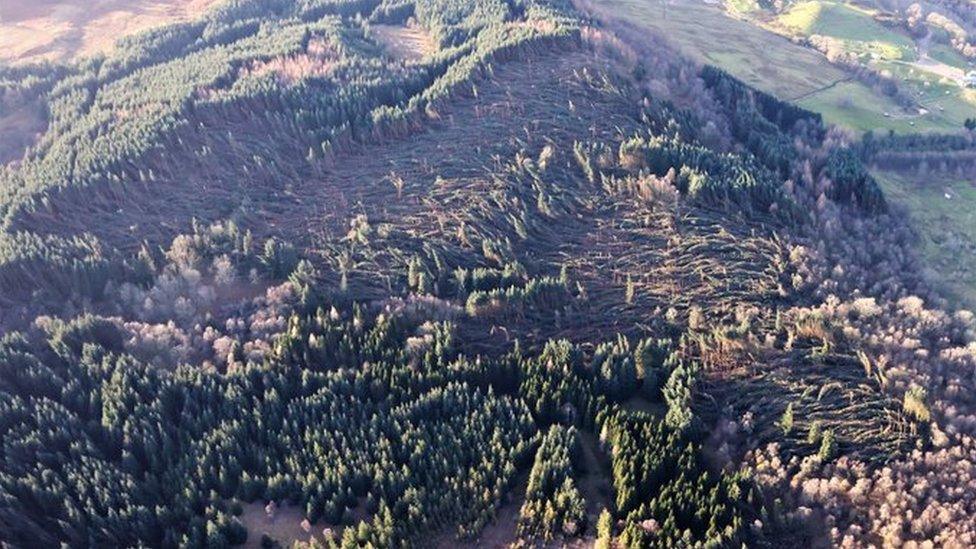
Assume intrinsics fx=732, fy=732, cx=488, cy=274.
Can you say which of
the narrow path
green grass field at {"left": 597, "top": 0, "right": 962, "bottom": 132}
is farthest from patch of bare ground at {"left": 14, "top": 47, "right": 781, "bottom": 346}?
green grass field at {"left": 597, "top": 0, "right": 962, "bottom": 132}

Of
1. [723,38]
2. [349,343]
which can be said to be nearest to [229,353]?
[349,343]

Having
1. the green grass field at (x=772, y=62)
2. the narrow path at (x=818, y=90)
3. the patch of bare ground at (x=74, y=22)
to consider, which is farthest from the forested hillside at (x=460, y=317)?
the narrow path at (x=818, y=90)

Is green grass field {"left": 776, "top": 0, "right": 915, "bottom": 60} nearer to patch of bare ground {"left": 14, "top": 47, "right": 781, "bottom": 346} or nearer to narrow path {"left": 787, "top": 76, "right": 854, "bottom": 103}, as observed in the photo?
narrow path {"left": 787, "top": 76, "right": 854, "bottom": 103}

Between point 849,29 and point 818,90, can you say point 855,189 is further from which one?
point 849,29

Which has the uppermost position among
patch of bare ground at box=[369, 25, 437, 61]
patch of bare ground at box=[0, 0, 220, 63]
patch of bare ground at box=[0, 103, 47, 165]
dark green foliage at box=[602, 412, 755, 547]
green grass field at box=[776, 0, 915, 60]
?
patch of bare ground at box=[0, 0, 220, 63]

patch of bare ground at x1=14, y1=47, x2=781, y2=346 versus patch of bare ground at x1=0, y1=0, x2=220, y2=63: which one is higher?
patch of bare ground at x1=0, y1=0, x2=220, y2=63

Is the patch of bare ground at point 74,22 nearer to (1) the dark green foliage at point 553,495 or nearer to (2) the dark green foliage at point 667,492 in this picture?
(1) the dark green foliage at point 553,495

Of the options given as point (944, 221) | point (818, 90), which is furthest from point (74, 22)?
point (944, 221)
